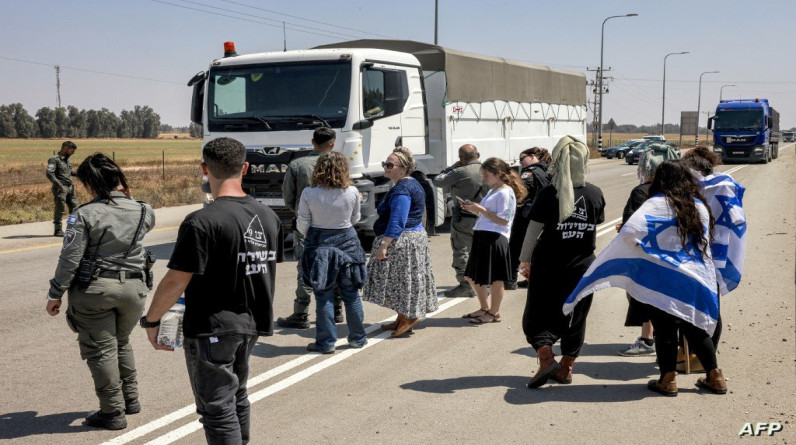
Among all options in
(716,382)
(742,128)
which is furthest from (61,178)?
(742,128)

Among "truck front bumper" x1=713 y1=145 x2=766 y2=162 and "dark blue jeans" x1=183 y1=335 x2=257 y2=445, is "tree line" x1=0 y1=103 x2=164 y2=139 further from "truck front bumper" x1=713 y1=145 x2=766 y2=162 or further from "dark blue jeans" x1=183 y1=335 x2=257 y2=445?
"dark blue jeans" x1=183 y1=335 x2=257 y2=445

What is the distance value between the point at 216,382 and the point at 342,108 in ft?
25.6

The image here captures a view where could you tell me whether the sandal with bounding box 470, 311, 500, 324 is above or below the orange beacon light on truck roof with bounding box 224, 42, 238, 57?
below

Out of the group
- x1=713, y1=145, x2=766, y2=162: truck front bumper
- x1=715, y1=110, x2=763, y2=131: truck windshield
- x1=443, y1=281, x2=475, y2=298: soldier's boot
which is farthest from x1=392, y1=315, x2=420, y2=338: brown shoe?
x1=715, y1=110, x2=763, y2=131: truck windshield

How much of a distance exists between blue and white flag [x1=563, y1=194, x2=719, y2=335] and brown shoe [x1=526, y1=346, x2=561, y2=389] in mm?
637

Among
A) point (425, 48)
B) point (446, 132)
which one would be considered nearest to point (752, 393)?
point (446, 132)

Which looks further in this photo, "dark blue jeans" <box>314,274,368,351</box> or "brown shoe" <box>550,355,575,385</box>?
"dark blue jeans" <box>314,274,368,351</box>

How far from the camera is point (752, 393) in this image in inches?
215

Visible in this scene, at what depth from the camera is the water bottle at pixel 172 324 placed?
378cm

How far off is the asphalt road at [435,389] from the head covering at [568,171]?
1.30m

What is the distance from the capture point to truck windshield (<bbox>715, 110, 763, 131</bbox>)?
41250mm

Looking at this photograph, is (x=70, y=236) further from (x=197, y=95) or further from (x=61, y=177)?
(x=61, y=177)

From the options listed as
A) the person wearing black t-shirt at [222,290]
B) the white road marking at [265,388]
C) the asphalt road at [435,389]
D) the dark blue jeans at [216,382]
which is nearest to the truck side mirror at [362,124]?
the asphalt road at [435,389]

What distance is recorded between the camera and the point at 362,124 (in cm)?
1110
